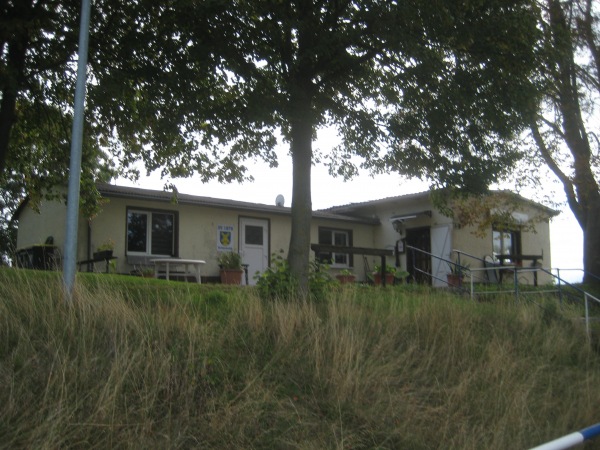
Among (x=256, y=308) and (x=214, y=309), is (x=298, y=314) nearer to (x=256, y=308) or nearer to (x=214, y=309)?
(x=256, y=308)

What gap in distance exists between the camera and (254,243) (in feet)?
60.5

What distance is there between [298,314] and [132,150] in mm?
6827

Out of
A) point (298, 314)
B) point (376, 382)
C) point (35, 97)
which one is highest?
point (35, 97)

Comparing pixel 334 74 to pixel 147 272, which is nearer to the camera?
pixel 334 74

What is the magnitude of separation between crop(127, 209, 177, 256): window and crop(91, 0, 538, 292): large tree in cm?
573

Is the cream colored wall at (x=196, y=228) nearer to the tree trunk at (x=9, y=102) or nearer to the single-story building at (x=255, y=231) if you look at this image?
the single-story building at (x=255, y=231)

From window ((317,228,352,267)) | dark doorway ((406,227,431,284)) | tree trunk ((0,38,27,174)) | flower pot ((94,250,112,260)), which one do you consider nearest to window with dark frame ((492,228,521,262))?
dark doorway ((406,227,431,284))

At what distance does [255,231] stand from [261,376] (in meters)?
12.8

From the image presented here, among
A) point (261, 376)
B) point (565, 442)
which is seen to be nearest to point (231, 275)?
point (261, 376)

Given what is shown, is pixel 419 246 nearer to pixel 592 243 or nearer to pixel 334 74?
pixel 592 243

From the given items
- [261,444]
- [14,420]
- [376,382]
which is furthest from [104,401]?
[376,382]

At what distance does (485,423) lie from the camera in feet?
20.3

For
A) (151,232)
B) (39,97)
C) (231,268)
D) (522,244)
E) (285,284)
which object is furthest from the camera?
(522,244)

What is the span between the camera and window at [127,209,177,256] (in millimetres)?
15945
